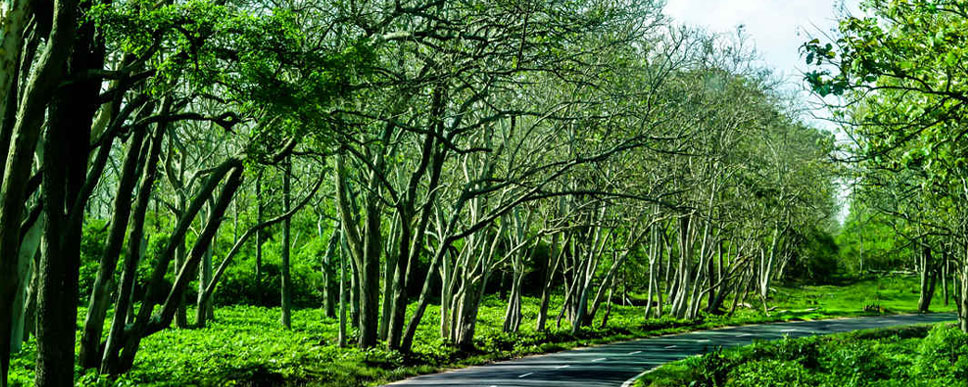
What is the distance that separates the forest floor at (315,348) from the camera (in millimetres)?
14422

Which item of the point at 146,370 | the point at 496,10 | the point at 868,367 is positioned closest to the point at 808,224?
the point at 868,367

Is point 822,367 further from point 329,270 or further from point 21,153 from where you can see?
point 329,270

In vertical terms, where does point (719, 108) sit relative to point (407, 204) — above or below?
above

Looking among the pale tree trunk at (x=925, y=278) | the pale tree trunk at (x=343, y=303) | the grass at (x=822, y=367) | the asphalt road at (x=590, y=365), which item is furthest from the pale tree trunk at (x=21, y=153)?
the pale tree trunk at (x=925, y=278)

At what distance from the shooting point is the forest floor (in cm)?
1442

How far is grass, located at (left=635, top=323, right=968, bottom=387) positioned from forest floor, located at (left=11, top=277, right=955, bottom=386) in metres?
5.91

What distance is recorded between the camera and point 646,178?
28.8 meters

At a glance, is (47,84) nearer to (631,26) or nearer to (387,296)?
(387,296)

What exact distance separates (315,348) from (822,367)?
11894mm

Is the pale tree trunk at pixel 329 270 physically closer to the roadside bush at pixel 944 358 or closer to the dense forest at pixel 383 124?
the dense forest at pixel 383 124

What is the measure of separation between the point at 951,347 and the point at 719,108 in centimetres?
1369

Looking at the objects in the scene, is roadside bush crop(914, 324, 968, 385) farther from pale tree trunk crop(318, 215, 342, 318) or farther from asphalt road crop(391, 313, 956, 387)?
pale tree trunk crop(318, 215, 342, 318)

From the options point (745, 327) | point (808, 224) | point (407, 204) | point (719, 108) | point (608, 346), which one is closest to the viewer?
point (407, 204)

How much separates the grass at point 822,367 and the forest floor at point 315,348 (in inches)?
233
